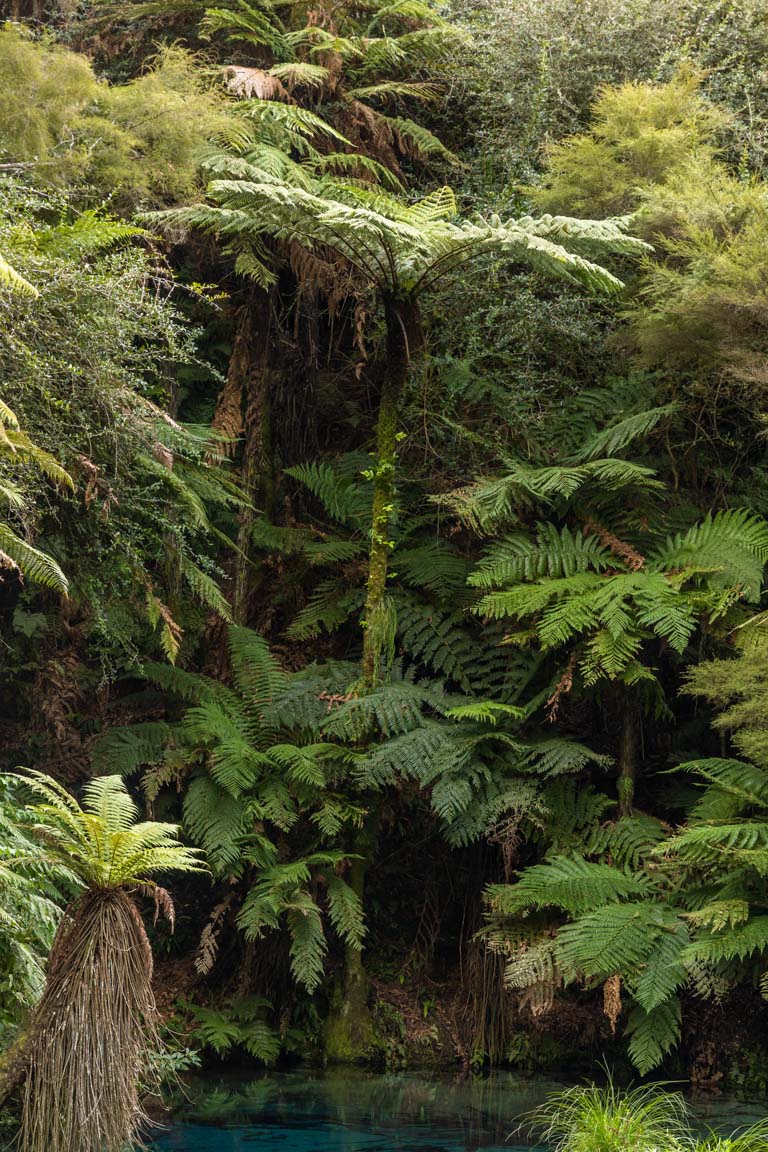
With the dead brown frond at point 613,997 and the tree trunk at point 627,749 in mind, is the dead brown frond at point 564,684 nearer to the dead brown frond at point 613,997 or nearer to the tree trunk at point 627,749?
the tree trunk at point 627,749

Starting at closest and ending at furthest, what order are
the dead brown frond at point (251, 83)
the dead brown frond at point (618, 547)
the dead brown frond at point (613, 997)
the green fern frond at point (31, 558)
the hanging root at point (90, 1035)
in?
the hanging root at point (90, 1035), the green fern frond at point (31, 558), the dead brown frond at point (613, 997), the dead brown frond at point (618, 547), the dead brown frond at point (251, 83)

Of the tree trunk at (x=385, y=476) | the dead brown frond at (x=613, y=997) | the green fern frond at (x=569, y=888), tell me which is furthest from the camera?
the tree trunk at (x=385, y=476)

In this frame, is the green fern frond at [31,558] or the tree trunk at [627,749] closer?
the green fern frond at [31,558]

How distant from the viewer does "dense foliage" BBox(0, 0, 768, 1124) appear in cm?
599

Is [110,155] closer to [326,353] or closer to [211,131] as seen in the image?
[211,131]

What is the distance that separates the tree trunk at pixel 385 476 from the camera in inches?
263

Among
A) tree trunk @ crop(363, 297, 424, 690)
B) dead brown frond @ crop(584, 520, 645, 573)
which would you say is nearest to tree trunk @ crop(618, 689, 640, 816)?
dead brown frond @ crop(584, 520, 645, 573)

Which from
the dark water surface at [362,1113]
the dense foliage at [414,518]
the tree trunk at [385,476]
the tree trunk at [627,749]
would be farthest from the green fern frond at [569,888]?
the tree trunk at [385,476]

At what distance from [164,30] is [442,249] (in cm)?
406

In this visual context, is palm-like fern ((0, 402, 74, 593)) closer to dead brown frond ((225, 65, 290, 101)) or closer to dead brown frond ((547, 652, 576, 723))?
dead brown frond ((547, 652, 576, 723))

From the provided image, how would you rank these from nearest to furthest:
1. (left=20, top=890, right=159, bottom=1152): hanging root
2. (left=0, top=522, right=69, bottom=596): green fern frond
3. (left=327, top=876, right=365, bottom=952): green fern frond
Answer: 1. (left=20, top=890, right=159, bottom=1152): hanging root
2. (left=0, top=522, right=69, bottom=596): green fern frond
3. (left=327, top=876, right=365, bottom=952): green fern frond

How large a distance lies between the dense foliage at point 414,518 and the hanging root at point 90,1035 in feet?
3.76

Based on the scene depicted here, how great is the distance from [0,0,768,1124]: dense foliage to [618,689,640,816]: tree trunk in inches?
0.9

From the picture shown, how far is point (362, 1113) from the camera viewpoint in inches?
226
